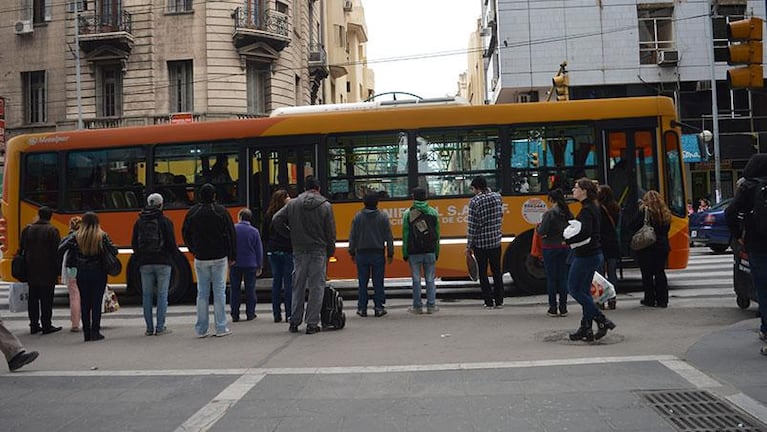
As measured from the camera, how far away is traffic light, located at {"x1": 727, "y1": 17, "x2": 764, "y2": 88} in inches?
330

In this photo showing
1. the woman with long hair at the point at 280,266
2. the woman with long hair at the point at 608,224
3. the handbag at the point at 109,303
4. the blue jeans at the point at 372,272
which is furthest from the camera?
the handbag at the point at 109,303

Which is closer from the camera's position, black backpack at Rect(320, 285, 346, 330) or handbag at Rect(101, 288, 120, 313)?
black backpack at Rect(320, 285, 346, 330)

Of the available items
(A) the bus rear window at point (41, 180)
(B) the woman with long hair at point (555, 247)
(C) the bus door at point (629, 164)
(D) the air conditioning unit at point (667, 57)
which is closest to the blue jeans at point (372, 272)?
(B) the woman with long hair at point (555, 247)

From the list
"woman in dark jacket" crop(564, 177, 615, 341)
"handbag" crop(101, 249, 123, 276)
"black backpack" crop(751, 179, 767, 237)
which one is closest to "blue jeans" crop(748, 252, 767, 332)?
"black backpack" crop(751, 179, 767, 237)

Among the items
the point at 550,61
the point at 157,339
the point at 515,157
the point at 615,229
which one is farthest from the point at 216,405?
the point at 550,61

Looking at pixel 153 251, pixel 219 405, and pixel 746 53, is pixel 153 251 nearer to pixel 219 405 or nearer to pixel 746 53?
pixel 219 405

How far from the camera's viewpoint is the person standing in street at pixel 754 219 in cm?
635

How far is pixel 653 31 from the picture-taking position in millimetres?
31625

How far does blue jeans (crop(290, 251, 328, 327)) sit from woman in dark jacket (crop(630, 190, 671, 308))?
4.60 m

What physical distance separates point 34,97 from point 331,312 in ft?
93.1

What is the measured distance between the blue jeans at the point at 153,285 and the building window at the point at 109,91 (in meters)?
24.1

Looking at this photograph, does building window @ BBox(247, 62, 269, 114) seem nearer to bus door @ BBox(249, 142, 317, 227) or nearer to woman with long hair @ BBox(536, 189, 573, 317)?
bus door @ BBox(249, 142, 317, 227)

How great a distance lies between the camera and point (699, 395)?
5359 mm

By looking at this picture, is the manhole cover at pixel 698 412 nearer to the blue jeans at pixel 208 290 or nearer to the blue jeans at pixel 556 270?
the blue jeans at pixel 556 270
